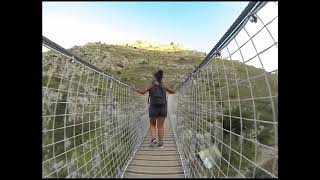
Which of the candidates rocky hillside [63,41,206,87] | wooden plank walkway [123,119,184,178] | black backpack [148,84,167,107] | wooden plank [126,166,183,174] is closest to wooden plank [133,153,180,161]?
wooden plank walkway [123,119,184,178]

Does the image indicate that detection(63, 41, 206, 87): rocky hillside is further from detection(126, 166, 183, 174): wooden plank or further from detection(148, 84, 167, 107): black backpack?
detection(126, 166, 183, 174): wooden plank

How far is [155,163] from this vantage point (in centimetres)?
434

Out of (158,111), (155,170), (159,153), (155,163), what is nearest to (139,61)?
(159,153)

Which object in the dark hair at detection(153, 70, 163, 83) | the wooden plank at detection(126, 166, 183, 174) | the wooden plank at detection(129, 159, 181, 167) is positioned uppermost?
the dark hair at detection(153, 70, 163, 83)

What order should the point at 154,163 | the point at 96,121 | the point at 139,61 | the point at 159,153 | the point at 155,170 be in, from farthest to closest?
the point at 139,61 → the point at 159,153 → the point at 154,163 → the point at 155,170 → the point at 96,121

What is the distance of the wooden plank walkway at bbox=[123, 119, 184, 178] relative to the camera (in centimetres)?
374

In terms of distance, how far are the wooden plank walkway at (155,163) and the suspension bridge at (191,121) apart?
0.01m

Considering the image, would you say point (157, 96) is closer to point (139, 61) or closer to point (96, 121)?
point (96, 121)

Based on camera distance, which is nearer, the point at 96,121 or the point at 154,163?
the point at 96,121

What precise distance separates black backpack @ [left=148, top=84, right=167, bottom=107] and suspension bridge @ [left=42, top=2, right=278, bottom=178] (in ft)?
1.40

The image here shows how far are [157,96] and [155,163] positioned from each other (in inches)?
34.8
